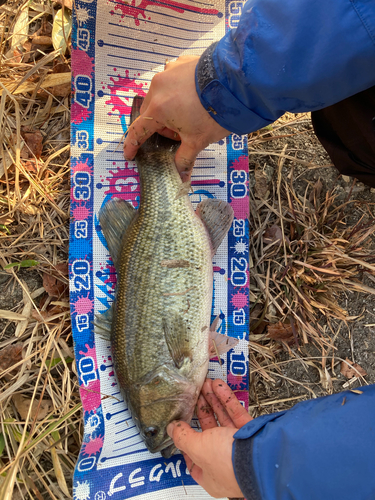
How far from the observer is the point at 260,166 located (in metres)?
2.88

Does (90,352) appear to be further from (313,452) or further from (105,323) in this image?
(313,452)

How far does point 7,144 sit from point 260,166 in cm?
214

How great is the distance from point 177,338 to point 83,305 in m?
0.85

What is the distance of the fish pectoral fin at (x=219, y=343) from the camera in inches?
97.4

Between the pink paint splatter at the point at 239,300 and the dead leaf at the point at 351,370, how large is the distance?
98cm

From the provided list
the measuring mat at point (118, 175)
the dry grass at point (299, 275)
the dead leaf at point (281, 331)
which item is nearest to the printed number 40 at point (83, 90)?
the measuring mat at point (118, 175)

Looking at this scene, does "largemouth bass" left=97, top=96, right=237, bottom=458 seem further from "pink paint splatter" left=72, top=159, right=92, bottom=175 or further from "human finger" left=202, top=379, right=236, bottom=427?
"pink paint splatter" left=72, top=159, right=92, bottom=175

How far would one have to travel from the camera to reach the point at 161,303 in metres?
2.28

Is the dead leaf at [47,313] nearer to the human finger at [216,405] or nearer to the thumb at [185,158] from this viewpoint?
the human finger at [216,405]

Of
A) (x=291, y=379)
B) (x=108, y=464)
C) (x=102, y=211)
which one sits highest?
(x=102, y=211)

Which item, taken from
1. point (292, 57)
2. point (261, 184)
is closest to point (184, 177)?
point (261, 184)

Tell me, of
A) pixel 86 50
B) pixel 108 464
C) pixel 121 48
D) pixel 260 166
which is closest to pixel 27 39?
pixel 86 50

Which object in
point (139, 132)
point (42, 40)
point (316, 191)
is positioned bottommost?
point (316, 191)

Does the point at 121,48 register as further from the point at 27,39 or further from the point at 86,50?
the point at 27,39
